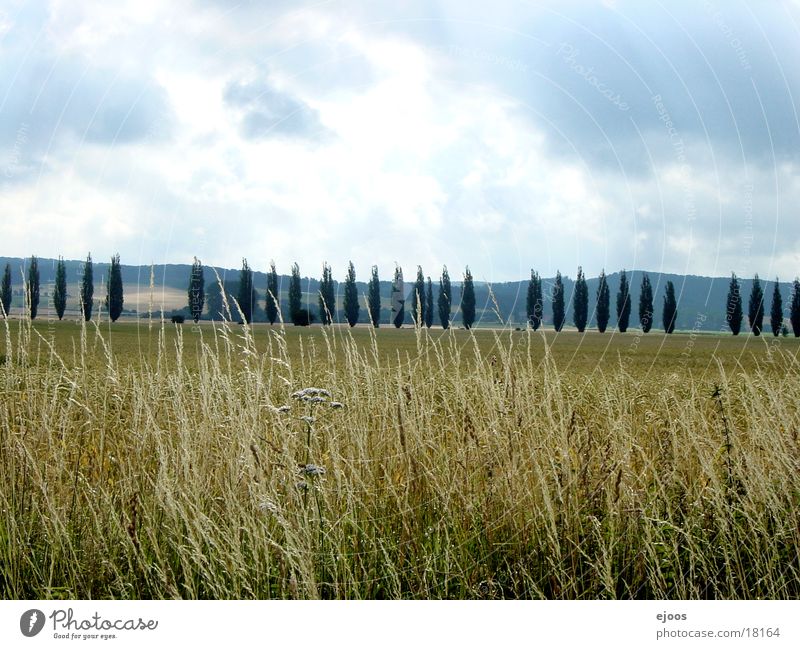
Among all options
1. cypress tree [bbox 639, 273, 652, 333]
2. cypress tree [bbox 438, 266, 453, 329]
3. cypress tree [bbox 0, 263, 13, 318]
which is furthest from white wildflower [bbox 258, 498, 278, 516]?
cypress tree [bbox 639, 273, 652, 333]

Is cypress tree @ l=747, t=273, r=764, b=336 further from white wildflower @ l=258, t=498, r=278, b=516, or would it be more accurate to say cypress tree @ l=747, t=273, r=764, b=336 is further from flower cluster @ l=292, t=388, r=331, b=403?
white wildflower @ l=258, t=498, r=278, b=516

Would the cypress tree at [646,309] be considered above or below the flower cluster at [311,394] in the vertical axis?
above

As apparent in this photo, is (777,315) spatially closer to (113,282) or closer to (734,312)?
(734,312)

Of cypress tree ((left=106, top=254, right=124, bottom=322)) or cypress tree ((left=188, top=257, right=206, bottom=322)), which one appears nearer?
cypress tree ((left=188, top=257, right=206, bottom=322))

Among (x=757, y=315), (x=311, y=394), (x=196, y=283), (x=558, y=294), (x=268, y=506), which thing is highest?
(x=558, y=294)

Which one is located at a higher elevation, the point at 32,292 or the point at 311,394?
the point at 32,292

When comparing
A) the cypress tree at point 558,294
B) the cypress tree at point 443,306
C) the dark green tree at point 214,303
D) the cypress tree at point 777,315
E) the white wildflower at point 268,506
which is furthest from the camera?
the cypress tree at point 558,294

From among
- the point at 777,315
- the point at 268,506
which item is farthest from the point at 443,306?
the point at 268,506

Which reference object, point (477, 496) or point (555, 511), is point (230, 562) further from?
point (555, 511)

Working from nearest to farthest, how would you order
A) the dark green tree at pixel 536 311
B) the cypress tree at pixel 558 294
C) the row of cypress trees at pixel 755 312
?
1. the row of cypress trees at pixel 755 312
2. the dark green tree at pixel 536 311
3. the cypress tree at pixel 558 294

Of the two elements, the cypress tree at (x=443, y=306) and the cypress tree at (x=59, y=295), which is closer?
the cypress tree at (x=59, y=295)

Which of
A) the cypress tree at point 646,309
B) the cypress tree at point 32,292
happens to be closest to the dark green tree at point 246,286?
the cypress tree at point 32,292

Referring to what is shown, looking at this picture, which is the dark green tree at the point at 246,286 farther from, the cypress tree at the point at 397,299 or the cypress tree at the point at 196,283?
the cypress tree at the point at 397,299

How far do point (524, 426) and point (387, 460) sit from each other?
888 millimetres
